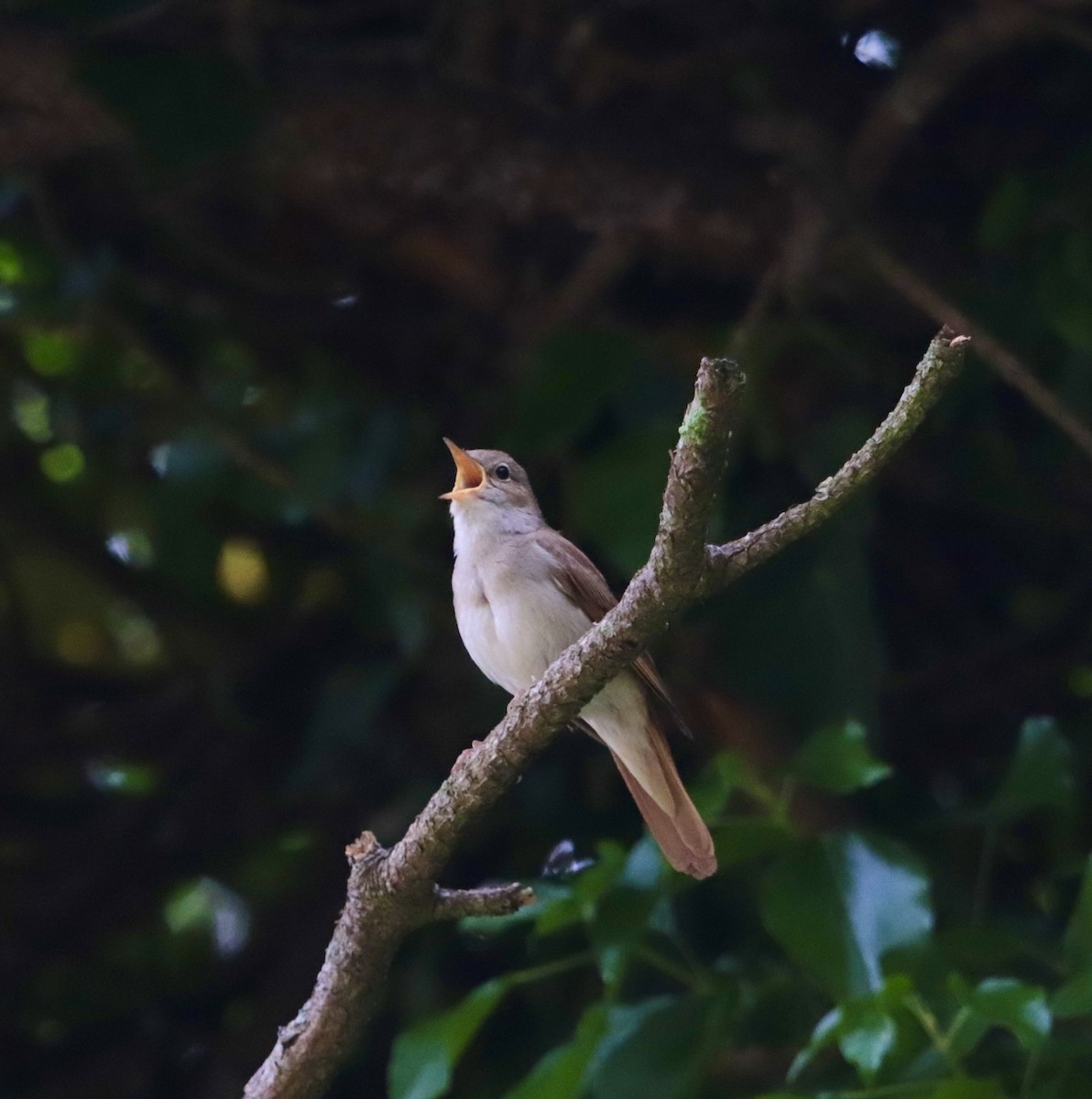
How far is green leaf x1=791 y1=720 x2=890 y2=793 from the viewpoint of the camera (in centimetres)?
379

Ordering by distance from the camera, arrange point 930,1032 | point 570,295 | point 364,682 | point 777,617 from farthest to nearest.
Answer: point 570,295, point 364,682, point 777,617, point 930,1032

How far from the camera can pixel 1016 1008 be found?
3.28m

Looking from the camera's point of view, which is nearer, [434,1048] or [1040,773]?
[434,1048]

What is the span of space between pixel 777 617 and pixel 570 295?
1.41 meters

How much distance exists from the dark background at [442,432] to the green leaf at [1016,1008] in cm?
122

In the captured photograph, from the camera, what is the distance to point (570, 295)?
555 centimetres

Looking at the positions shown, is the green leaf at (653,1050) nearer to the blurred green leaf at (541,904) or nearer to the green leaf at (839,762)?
the blurred green leaf at (541,904)

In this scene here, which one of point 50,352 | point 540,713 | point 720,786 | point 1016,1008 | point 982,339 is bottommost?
point 50,352

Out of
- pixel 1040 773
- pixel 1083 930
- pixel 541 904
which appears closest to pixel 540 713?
pixel 541 904

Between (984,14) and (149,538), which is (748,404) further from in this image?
(149,538)

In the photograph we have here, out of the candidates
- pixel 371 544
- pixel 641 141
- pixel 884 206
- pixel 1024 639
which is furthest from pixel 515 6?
pixel 1024 639

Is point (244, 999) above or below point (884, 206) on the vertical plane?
below

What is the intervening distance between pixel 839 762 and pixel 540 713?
1183mm

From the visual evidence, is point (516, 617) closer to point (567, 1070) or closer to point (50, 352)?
point (567, 1070)
